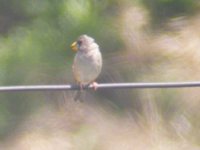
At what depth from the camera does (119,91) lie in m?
3.88

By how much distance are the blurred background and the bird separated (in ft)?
0.25

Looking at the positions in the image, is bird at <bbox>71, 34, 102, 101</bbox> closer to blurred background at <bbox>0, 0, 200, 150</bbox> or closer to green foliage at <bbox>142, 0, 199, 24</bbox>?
blurred background at <bbox>0, 0, 200, 150</bbox>

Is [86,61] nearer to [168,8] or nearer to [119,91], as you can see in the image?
[168,8]

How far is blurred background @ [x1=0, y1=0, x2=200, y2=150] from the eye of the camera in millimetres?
3502

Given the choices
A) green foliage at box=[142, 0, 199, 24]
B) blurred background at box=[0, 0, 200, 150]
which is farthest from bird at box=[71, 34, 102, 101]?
green foliage at box=[142, 0, 199, 24]

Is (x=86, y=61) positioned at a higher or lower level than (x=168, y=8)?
lower

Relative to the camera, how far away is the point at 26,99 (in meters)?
3.61

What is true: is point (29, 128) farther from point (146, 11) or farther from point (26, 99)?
point (146, 11)

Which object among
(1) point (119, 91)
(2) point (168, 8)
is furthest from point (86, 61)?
(1) point (119, 91)

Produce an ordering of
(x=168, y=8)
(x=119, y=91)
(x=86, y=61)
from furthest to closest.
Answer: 1. (x=119, y=91)
2. (x=168, y=8)
3. (x=86, y=61)

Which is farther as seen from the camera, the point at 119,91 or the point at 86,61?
the point at 119,91

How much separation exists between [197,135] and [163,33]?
1.17 ft

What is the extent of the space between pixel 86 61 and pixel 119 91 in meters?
0.59

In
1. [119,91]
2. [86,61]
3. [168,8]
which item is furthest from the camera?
[119,91]
